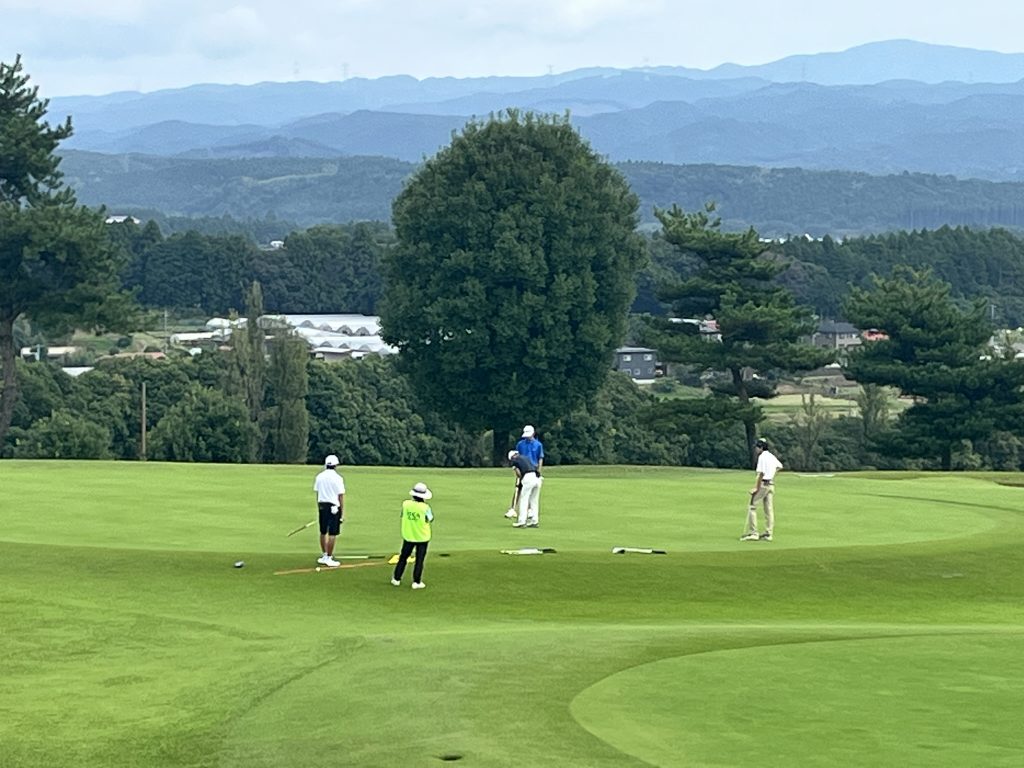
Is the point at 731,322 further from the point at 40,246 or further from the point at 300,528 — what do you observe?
the point at 300,528

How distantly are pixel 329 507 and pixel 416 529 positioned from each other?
2214 millimetres

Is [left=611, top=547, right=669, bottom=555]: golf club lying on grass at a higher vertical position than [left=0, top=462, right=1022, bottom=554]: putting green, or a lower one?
higher

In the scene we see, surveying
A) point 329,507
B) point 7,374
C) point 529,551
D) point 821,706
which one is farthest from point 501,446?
point 821,706

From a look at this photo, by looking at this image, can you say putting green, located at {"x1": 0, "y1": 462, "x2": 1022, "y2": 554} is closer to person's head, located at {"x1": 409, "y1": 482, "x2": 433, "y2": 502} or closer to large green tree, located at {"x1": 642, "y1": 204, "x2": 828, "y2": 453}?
person's head, located at {"x1": 409, "y1": 482, "x2": 433, "y2": 502}

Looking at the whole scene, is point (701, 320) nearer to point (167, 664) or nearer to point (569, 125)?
point (569, 125)

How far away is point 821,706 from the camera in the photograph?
724 inches

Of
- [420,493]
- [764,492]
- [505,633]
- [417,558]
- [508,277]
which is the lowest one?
[505,633]

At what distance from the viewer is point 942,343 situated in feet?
274

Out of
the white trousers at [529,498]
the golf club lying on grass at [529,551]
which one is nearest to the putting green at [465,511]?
the white trousers at [529,498]

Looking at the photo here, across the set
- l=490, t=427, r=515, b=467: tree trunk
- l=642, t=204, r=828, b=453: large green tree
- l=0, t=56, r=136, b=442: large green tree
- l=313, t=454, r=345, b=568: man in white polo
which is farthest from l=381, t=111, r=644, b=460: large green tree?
l=313, t=454, r=345, b=568: man in white polo

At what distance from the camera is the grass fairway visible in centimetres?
1708

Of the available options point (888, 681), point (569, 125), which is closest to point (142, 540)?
point (888, 681)

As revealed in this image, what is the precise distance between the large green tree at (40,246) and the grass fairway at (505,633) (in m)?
35.9

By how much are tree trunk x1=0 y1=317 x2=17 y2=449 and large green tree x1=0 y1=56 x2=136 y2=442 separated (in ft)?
0.15
